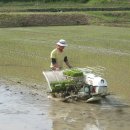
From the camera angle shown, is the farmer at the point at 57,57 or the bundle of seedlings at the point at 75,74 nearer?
the bundle of seedlings at the point at 75,74

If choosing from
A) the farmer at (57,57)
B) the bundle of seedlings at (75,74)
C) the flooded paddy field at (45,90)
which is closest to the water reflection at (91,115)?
the flooded paddy field at (45,90)

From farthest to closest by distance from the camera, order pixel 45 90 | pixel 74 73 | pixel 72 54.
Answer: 1. pixel 72 54
2. pixel 45 90
3. pixel 74 73

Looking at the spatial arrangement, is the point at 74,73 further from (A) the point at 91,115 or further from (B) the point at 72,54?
(B) the point at 72,54

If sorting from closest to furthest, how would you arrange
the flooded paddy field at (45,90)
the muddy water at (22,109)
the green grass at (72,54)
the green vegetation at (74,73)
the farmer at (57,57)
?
the muddy water at (22,109) → the flooded paddy field at (45,90) → the green vegetation at (74,73) → the farmer at (57,57) → the green grass at (72,54)

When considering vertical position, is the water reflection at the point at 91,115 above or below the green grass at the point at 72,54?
above

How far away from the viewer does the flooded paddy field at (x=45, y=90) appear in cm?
922

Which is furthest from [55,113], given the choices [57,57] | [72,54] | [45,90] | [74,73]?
[72,54]

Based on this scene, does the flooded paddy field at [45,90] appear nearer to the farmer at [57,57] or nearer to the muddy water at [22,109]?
the muddy water at [22,109]

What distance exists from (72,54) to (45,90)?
7913 mm

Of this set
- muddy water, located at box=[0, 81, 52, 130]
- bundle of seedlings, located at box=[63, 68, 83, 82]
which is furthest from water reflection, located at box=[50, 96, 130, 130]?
bundle of seedlings, located at box=[63, 68, 83, 82]

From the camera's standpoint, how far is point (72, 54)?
67.1ft

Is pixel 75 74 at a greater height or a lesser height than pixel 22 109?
greater

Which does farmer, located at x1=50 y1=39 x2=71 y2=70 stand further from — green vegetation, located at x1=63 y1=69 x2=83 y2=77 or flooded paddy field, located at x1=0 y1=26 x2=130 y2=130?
flooded paddy field, located at x1=0 y1=26 x2=130 y2=130

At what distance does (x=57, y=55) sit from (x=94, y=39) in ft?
51.3
